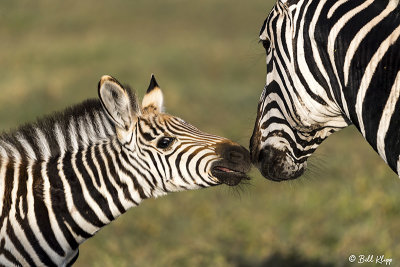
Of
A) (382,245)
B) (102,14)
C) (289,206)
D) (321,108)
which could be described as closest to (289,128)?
(321,108)

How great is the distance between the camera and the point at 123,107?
5.25 metres

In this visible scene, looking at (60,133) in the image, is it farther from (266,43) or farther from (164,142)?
(266,43)

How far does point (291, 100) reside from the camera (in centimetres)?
457

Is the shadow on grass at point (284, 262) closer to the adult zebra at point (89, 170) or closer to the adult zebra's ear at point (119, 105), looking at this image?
the adult zebra at point (89, 170)

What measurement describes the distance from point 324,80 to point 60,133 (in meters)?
2.19

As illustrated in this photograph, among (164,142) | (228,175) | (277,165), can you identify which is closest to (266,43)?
(277,165)

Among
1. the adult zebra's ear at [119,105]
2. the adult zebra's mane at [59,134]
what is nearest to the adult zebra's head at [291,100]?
the adult zebra's ear at [119,105]

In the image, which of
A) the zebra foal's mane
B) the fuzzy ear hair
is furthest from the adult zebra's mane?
the fuzzy ear hair

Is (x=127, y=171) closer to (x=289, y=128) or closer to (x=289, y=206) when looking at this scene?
(x=289, y=128)

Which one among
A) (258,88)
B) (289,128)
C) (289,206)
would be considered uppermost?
(289,128)

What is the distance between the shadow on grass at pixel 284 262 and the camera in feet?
27.5

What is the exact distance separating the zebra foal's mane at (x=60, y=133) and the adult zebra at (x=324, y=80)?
1247 mm

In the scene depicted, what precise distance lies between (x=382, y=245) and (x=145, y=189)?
4436 mm

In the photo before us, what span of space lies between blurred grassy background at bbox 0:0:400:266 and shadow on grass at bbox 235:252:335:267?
2 centimetres
